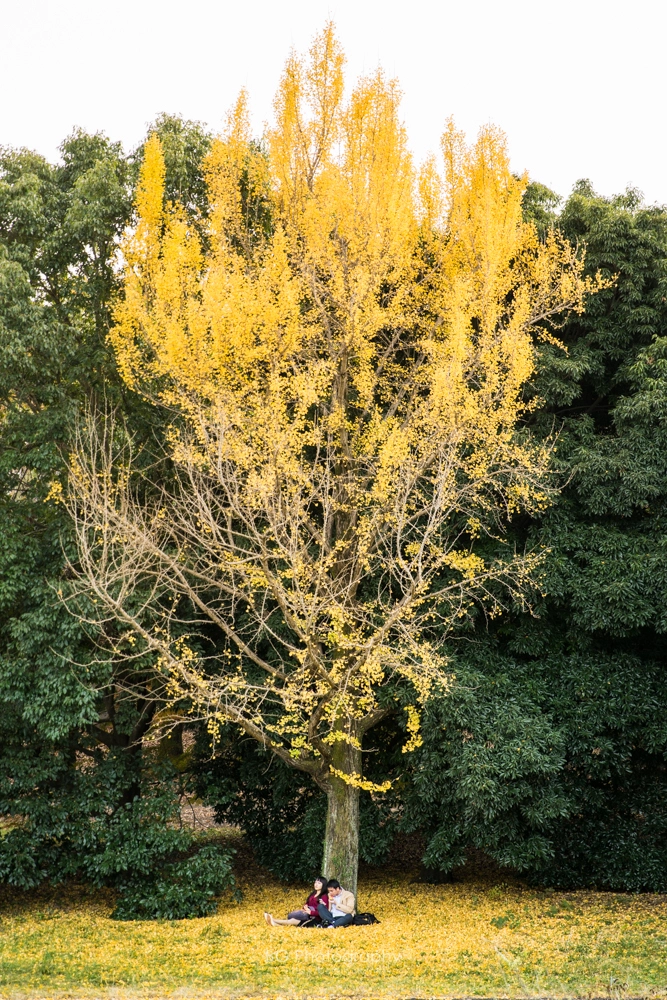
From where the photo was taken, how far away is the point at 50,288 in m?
12.6

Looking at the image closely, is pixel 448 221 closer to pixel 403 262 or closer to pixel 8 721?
pixel 403 262

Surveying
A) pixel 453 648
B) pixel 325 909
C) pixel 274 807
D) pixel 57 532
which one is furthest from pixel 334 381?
pixel 325 909

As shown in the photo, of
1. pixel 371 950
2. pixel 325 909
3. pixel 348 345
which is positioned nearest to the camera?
pixel 371 950

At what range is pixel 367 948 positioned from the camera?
9492 millimetres

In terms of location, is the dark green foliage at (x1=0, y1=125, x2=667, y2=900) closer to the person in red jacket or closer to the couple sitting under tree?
the person in red jacket

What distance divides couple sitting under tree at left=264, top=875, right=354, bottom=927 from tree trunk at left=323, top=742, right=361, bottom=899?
0.61 metres

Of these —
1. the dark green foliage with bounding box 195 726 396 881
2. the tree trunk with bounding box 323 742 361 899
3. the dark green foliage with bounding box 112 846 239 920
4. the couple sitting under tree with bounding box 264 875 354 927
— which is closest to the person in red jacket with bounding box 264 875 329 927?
the couple sitting under tree with bounding box 264 875 354 927

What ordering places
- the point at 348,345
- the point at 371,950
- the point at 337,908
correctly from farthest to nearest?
the point at 348,345 → the point at 337,908 → the point at 371,950

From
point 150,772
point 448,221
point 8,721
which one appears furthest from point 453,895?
point 448,221

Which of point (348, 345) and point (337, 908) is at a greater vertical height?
point (348, 345)

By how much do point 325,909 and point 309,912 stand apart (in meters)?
0.22

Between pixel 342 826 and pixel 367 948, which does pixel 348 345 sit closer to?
pixel 342 826

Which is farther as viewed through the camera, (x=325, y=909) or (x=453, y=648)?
(x=453, y=648)

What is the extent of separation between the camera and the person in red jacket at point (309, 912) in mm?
10609
